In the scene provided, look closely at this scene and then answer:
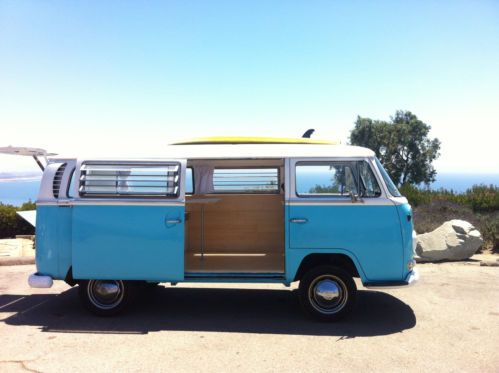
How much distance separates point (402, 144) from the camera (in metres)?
35.0

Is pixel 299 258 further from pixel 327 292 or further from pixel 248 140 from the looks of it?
pixel 248 140

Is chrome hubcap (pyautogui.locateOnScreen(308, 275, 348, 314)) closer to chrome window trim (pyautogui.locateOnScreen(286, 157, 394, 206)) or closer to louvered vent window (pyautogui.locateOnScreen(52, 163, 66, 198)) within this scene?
chrome window trim (pyautogui.locateOnScreen(286, 157, 394, 206))

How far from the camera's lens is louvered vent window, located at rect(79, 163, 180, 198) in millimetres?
5668

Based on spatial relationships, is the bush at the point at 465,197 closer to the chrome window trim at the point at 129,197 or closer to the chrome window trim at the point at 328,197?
the chrome window trim at the point at 328,197

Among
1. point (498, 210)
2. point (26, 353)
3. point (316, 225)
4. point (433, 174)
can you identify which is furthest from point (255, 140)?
point (433, 174)

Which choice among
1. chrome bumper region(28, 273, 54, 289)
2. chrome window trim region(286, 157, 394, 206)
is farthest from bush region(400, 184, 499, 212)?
chrome bumper region(28, 273, 54, 289)

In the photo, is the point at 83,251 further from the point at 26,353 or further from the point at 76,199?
the point at 26,353

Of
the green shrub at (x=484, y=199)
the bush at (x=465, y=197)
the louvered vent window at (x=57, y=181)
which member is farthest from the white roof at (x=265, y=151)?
the green shrub at (x=484, y=199)

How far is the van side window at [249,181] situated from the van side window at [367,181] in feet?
6.29

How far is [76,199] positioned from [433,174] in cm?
3573

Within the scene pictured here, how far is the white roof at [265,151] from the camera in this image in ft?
18.5

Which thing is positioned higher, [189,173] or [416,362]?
[189,173]

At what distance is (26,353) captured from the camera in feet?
15.1

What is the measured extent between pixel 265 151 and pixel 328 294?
85.3 inches
